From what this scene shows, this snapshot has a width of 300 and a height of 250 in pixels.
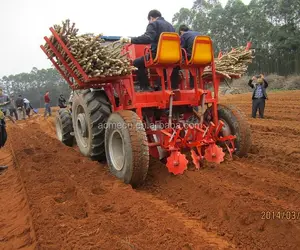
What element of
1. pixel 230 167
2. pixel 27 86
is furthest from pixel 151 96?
pixel 27 86

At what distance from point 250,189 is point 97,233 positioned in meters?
1.78

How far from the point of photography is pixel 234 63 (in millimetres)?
5414

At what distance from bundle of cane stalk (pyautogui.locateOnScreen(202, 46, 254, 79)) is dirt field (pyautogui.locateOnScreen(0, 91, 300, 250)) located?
139 centimetres

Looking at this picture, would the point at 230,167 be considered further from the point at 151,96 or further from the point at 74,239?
the point at 74,239

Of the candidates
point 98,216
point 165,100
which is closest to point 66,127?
point 165,100

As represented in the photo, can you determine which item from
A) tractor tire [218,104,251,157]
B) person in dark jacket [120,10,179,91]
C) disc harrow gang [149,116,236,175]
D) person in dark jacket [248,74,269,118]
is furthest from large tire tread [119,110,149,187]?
person in dark jacket [248,74,269,118]

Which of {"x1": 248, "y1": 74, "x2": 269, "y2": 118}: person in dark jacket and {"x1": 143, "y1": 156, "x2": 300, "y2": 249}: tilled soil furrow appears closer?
{"x1": 143, "y1": 156, "x2": 300, "y2": 249}: tilled soil furrow

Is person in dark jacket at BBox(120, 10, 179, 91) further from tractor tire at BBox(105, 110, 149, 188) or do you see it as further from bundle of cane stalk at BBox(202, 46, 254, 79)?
tractor tire at BBox(105, 110, 149, 188)

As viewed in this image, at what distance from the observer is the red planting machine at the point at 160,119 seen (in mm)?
4160

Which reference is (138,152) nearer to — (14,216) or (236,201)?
(236,201)

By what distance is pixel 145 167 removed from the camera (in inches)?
158

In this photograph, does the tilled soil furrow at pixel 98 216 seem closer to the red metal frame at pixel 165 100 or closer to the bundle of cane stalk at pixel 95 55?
the red metal frame at pixel 165 100

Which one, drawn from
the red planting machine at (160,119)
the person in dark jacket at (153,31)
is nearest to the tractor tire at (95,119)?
the red planting machine at (160,119)

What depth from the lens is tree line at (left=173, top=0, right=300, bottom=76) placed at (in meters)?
26.2
